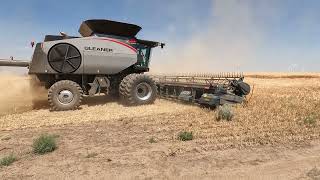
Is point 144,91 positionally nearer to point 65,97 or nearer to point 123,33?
point 123,33

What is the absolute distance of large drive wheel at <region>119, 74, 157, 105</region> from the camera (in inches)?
559

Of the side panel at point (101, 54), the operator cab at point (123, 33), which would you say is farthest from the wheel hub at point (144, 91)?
the operator cab at point (123, 33)

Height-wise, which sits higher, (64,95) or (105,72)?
(105,72)

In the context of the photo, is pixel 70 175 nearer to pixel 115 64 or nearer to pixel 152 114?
pixel 152 114

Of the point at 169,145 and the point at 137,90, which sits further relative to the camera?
the point at 137,90

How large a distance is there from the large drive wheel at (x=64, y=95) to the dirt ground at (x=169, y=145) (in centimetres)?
65

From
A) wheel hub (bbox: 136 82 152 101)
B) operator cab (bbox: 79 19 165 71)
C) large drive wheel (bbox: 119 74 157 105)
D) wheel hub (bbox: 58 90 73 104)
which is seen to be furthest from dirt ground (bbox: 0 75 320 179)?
operator cab (bbox: 79 19 165 71)

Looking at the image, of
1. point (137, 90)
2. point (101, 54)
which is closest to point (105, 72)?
point (101, 54)

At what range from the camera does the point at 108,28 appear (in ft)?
47.0

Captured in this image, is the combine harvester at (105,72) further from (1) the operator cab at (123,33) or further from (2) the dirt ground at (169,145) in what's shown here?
(2) the dirt ground at (169,145)

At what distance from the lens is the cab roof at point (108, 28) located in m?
14.0

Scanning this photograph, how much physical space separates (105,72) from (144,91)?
1682mm

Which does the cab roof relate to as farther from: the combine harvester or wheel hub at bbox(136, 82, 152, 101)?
wheel hub at bbox(136, 82, 152, 101)

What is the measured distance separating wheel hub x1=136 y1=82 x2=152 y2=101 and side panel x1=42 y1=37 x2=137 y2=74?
0.98 metres
